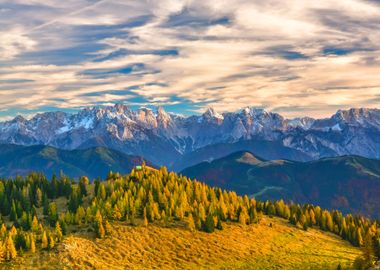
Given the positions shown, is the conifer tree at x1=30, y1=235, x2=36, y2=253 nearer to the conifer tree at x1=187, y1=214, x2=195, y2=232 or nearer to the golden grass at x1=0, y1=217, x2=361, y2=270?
the golden grass at x1=0, y1=217, x2=361, y2=270

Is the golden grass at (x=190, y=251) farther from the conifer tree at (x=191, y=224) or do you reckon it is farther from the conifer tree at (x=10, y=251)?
the conifer tree at (x=10, y=251)

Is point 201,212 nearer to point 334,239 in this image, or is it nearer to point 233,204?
point 233,204

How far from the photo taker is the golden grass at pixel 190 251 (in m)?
119

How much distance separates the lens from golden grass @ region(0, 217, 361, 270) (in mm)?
119438

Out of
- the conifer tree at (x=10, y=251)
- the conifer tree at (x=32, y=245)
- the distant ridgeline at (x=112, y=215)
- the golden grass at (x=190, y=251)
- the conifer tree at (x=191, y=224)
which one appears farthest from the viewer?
the conifer tree at (x=191, y=224)

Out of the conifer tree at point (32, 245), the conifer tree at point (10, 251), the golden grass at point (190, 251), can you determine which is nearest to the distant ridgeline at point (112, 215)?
the conifer tree at point (10, 251)

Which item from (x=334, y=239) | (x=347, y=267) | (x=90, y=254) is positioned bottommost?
(x=334, y=239)

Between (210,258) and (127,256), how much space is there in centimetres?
2660

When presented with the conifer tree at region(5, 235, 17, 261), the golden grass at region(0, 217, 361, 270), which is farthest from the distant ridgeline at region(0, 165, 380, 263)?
the golden grass at region(0, 217, 361, 270)

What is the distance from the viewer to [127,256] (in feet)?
421


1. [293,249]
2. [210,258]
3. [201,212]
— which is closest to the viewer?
[210,258]

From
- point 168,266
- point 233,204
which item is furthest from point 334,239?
point 168,266

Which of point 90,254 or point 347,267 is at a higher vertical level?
point 90,254

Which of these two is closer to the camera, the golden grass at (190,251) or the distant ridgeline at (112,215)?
the golden grass at (190,251)
